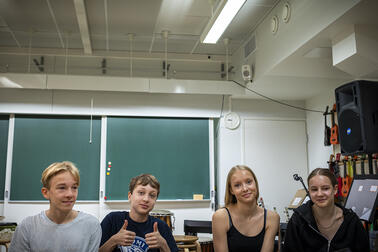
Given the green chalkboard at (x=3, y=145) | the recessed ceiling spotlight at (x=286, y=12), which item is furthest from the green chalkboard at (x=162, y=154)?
the recessed ceiling spotlight at (x=286, y=12)

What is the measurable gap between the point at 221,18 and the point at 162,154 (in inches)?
92.9

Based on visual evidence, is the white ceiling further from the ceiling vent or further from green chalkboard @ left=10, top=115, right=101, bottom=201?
green chalkboard @ left=10, top=115, right=101, bottom=201

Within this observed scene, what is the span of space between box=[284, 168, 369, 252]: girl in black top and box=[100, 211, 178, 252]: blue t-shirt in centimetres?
80

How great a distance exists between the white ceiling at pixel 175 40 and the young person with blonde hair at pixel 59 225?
252 centimetres

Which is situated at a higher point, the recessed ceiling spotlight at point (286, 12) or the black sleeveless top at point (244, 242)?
the recessed ceiling spotlight at point (286, 12)

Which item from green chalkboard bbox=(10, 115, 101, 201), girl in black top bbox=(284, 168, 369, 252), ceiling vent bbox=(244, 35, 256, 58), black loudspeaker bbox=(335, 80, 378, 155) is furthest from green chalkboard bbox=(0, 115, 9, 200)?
black loudspeaker bbox=(335, 80, 378, 155)

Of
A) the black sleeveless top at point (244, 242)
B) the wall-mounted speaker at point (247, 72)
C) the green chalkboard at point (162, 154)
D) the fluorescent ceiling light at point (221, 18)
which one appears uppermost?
the fluorescent ceiling light at point (221, 18)

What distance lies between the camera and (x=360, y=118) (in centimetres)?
324

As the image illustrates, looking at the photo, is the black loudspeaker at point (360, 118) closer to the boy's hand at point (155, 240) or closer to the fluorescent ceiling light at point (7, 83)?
the boy's hand at point (155, 240)

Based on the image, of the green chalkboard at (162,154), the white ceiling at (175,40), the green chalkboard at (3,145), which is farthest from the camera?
the green chalkboard at (162,154)

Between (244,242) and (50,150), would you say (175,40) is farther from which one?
(244,242)

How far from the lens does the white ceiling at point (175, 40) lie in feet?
12.6

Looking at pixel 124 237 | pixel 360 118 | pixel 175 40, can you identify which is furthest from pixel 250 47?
pixel 124 237

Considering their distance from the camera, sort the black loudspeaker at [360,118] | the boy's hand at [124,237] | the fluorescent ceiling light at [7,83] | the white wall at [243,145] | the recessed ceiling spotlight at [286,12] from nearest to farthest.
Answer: the boy's hand at [124,237]
the black loudspeaker at [360,118]
the recessed ceiling spotlight at [286,12]
the fluorescent ceiling light at [7,83]
the white wall at [243,145]
